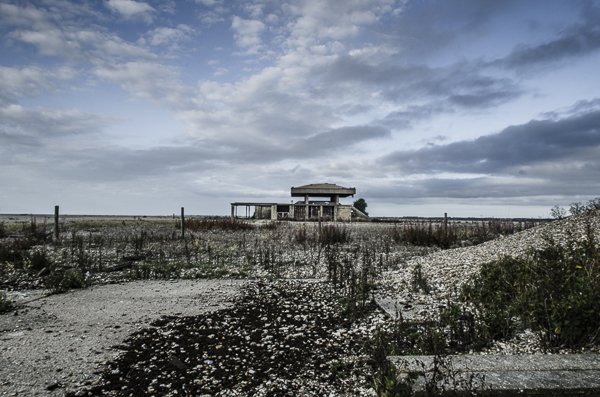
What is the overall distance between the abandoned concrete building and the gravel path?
104 feet

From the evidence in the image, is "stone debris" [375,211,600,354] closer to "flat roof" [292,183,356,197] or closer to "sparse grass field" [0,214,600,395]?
"sparse grass field" [0,214,600,395]

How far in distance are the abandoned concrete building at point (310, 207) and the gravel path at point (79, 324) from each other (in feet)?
104

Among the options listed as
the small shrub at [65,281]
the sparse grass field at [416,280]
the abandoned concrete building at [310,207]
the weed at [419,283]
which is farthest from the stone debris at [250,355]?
the abandoned concrete building at [310,207]

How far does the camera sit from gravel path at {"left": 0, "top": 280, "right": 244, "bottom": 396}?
3.42 meters

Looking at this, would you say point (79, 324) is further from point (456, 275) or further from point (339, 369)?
point (456, 275)

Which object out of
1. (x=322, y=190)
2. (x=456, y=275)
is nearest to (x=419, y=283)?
(x=456, y=275)

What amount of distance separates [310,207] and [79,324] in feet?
122

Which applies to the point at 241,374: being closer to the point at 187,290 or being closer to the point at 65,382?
the point at 65,382

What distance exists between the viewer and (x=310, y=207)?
137 ft

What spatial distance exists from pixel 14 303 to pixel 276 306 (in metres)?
4.52

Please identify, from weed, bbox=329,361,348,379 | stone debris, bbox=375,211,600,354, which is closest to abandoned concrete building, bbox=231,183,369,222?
stone debris, bbox=375,211,600,354

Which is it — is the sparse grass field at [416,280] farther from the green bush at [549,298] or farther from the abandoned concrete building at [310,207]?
the abandoned concrete building at [310,207]

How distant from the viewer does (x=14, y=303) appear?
597cm

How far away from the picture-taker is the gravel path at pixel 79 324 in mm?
3416
